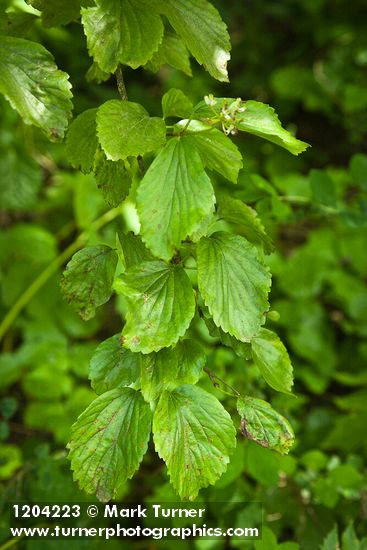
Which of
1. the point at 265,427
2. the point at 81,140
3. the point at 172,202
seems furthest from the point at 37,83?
the point at 265,427

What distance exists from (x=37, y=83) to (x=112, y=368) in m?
0.32

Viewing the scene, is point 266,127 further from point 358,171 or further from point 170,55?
point 358,171

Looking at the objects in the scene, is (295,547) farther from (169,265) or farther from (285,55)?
(285,55)

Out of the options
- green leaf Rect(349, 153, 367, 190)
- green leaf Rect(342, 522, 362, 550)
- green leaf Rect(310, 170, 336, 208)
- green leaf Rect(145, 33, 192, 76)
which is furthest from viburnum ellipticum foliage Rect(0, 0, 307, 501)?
green leaf Rect(349, 153, 367, 190)

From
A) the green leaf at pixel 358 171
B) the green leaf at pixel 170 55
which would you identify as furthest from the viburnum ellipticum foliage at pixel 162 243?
the green leaf at pixel 358 171

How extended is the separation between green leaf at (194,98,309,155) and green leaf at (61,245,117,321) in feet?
0.67

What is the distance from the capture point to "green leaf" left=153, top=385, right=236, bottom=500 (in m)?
0.60

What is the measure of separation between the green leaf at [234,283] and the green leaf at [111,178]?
111 mm

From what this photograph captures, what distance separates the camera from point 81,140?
686mm

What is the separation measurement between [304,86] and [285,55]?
34 centimetres

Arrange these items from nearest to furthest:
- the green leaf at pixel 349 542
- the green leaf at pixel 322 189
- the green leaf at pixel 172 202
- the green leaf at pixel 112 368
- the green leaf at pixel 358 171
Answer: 1. the green leaf at pixel 172 202
2. the green leaf at pixel 112 368
3. the green leaf at pixel 349 542
4. the green leaf at pixel 322 189
5. the green leaf at pixel 358 171

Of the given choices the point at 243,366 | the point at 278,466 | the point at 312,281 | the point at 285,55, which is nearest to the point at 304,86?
the point at 285,55

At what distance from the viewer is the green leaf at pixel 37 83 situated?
609 mm

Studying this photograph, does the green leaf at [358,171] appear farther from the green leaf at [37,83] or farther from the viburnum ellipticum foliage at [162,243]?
the green leaf at [37,83]
